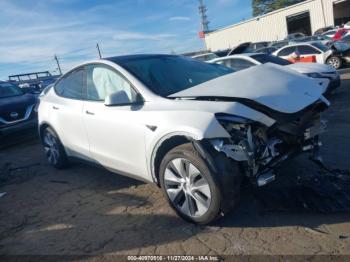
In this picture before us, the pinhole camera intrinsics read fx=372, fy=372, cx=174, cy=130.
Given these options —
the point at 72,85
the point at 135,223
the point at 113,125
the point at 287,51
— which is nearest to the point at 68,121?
the point at 72,85

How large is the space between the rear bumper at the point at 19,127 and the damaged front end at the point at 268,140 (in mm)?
6948

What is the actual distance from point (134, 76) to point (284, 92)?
5.40 ft

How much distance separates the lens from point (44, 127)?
243 inches

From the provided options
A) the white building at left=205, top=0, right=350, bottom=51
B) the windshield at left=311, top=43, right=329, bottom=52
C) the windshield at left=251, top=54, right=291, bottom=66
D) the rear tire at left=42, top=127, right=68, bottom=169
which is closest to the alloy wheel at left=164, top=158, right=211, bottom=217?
the rear tire at left=42, top=127, right=68, bottom=169

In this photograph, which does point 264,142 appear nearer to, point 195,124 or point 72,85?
point 195,124

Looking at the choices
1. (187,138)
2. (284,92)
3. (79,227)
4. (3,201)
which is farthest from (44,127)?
(284,92)

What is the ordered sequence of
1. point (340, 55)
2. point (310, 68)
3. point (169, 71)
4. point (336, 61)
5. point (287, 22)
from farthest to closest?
point (287, 22)
point (336, 61)
point (340, 55)
point (310, 68)
point (169, 71)

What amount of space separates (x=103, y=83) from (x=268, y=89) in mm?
2102

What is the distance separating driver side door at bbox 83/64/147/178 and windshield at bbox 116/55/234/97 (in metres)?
0.22

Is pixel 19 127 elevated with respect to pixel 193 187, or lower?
elevated

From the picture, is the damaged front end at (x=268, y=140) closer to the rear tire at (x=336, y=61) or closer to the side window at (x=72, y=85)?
the side window at (x=72, y=85)

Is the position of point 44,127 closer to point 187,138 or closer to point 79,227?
point 79,227

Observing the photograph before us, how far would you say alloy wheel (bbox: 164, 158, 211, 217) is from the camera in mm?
3443

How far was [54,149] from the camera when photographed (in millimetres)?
6051
